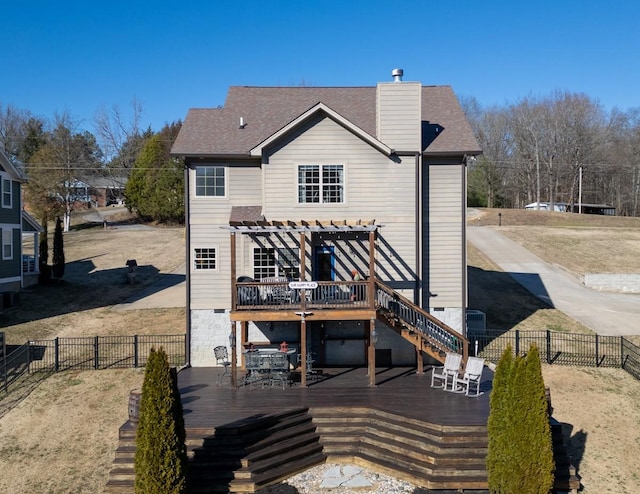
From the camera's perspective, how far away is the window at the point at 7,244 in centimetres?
2469

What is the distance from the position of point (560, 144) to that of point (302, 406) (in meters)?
58.2

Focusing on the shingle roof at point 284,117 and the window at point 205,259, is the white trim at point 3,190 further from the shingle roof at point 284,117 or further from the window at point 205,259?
the window at point 205,259

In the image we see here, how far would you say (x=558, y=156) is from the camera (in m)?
61.0

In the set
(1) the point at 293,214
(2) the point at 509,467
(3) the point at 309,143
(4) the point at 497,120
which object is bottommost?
(2) the point at 509,467

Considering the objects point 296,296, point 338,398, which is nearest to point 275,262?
point 296,296

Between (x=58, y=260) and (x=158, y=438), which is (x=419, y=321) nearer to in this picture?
(x=158, y=438)

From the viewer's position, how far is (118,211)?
195 ft

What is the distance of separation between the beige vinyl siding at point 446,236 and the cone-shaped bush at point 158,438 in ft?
34.1

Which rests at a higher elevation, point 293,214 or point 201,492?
point 293,214

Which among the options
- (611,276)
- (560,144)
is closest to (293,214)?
(611,276)

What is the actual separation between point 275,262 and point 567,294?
18.3 metres

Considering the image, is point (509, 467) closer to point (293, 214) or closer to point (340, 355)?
point (340, 355)

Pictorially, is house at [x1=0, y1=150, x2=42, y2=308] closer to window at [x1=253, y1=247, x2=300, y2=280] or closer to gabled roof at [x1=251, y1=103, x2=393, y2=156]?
window at [x1=253, y1=247, x2=300, y2=280]

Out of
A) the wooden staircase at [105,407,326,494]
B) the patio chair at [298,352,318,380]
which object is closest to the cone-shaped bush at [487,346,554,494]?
the wooden staircase at [105,407,326,494]
